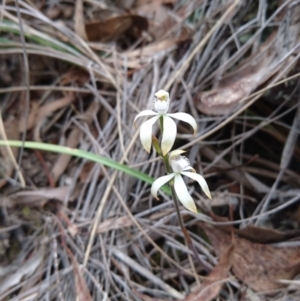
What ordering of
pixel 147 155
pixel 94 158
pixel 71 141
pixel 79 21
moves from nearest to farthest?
pixel 94 158, pixel 147 155, pixel 71 141, pixel 79 21

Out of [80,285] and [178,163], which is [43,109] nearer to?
[80,285]

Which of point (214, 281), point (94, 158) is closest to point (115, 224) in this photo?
point (94, 158)

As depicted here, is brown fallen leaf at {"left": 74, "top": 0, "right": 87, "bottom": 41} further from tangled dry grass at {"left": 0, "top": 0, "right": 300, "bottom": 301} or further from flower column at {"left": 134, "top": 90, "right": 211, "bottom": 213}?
flower column at {"left": 134, "top": 90, "right": 211, "bottom": 213}

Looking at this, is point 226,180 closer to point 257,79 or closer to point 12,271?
point 257,79

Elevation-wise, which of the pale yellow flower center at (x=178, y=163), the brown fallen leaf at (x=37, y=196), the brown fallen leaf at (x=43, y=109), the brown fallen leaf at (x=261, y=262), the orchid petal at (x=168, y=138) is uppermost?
the orchid petal at (x=168, y=138)

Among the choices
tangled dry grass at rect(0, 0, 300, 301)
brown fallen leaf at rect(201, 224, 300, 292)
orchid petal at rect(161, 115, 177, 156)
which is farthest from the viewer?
tangled dry grass at rect(0, 0, 300, 301)

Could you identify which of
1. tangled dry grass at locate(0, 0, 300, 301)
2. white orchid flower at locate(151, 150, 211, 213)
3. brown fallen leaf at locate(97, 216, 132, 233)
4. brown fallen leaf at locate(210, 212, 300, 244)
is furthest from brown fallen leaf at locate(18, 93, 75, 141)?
white orchid flower at locate(151, 150, 211, 213)

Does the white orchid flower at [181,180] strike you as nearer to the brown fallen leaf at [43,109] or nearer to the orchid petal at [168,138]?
the orchid petal at [168,138]

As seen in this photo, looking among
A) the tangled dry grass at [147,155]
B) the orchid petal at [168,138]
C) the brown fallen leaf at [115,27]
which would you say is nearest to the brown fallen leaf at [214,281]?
the tangled dry grass at [147,155]
